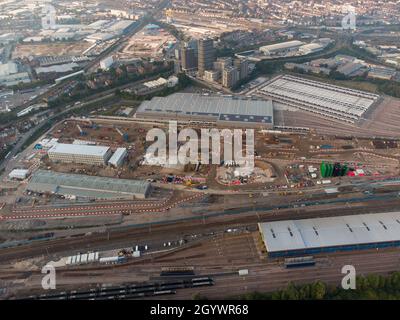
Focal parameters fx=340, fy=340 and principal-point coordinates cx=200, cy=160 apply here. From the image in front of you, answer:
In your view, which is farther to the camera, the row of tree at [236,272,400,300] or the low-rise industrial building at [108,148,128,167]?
the low-rise industrial building at [108,148,128,167]

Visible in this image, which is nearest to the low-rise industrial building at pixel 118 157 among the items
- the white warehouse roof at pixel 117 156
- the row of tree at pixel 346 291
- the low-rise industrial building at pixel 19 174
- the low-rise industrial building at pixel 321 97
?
the white warehouse roof at pixel 117 156

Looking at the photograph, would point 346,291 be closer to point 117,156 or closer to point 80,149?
point 117,156

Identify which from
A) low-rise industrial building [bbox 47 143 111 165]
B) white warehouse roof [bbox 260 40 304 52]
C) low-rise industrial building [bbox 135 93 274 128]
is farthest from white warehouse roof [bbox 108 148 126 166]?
white warehouse roof [bbox 260 40 304 52]

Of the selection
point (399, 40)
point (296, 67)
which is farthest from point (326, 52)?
point (399, 40)

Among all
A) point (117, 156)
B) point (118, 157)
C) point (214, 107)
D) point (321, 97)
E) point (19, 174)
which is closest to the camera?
point (19, 174)

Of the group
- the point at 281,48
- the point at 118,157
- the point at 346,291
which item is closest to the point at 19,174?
the point at 118,157

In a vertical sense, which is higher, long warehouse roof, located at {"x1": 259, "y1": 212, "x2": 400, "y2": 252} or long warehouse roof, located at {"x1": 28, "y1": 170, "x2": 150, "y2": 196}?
long warehouse roof, located at {"x1": 28, "y1": 170, "x2": 150, "y2": 196}

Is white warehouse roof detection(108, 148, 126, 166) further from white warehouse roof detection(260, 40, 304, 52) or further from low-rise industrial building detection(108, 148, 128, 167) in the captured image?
white warehouse roof detection(260, 40, 304, 52)
